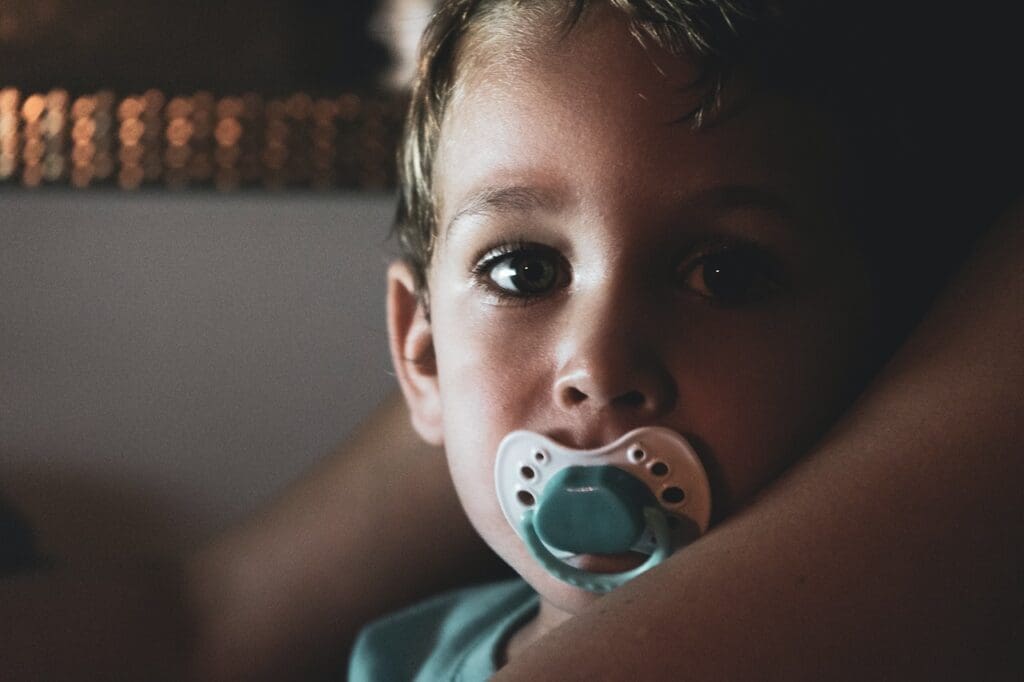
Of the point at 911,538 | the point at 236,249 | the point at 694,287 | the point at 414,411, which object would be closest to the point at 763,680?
the point at 911,538

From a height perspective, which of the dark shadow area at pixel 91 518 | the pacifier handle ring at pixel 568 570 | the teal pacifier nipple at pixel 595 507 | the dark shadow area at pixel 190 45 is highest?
the dark shadow area at pixel 190 45

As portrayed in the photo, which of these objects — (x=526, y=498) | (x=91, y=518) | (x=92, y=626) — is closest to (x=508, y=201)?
(x=526, y=498)

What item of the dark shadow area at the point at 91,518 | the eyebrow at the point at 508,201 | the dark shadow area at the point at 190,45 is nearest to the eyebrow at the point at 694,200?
the eyebrow at the point at 508,201

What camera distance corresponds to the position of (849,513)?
1.28ft

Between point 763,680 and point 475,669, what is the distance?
1.62ft

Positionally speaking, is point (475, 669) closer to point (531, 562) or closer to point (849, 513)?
point (531, 562)

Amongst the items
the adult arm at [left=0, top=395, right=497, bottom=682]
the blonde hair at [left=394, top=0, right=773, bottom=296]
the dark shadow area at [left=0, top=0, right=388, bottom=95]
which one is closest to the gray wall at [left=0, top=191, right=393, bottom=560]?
the dark shadow area at [left=0, top=0, right=388, bottom=95]

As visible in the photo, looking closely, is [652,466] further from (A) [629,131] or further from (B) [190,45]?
(B) [190,45]

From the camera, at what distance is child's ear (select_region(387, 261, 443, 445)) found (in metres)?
0.79

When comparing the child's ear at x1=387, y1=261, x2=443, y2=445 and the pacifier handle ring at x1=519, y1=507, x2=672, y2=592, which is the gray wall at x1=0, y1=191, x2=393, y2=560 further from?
the pacifier handle ring at x1=519, y1=507, x2=672, y2=592

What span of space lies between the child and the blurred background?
553 millimetres

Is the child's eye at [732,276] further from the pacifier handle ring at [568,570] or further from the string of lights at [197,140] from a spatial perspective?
the string of lights at [197,140]

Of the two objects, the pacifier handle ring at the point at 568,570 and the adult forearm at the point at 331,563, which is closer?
the pacifier handle ring at the point at 568,570

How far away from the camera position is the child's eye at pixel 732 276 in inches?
23.2
